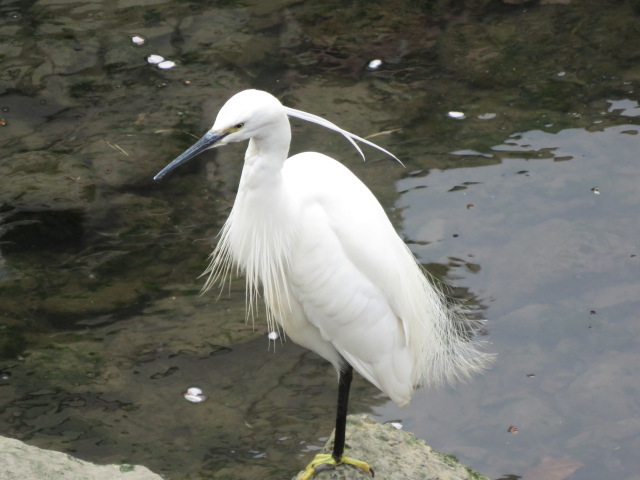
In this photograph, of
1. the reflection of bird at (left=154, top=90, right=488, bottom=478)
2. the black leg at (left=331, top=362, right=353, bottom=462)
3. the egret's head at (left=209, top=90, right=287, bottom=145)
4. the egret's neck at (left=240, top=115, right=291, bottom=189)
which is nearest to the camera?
the egret's head at (left=209, top=90, right=287, bottom=145)

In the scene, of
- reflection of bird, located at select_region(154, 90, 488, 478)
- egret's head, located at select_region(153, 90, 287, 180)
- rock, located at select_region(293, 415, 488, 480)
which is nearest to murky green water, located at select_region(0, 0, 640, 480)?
rock, located at select_region(293, 415, 488, 480)

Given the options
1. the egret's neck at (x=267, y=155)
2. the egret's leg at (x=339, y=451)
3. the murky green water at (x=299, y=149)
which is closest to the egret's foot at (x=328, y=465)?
the egret's leg at (x=339, y=451)

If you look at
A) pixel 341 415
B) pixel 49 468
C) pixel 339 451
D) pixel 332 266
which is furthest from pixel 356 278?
pixel 49 468

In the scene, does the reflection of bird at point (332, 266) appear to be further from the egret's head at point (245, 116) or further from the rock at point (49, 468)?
the rock at point (49, 468)

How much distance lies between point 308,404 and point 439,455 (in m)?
0.94

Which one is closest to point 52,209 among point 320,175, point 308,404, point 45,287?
point 45,287

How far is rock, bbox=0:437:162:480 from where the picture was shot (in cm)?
279

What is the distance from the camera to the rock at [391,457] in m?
3.44

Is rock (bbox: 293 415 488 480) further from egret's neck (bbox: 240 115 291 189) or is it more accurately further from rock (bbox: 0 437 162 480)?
egret's neck (bbox: 240 115 291 189)

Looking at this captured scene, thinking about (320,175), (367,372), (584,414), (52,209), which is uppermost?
(320,175)

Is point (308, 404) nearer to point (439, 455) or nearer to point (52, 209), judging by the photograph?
point (439, 455)

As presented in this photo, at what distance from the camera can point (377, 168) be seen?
5617 mm

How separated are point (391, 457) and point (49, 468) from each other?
4.50 ft

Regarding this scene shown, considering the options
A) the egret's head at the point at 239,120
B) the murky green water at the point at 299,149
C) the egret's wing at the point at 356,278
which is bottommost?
the murky green water at the point at 299,149
